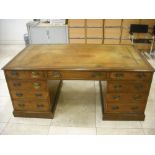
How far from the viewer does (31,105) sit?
199 cm

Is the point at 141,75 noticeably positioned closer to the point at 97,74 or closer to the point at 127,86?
the point at 127,86

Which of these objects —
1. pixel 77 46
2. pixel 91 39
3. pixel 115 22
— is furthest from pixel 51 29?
pixel 77 46

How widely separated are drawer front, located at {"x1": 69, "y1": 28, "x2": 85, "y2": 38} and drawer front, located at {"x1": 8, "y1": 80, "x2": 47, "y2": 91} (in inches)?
105

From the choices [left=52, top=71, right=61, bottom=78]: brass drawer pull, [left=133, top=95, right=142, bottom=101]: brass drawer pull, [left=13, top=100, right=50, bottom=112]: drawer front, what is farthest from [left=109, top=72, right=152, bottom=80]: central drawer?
[left=13, top=100, right=50, bottom=112]: drawer front

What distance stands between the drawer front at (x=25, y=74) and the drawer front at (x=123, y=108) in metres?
0.83

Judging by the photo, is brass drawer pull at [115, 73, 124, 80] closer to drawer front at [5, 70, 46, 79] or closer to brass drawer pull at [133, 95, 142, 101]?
brass drawer pull at [133, 95, 142, 101]

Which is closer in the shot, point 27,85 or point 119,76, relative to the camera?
point 119,76

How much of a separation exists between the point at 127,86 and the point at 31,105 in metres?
1.13

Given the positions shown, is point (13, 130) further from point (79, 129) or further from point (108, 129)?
point (108, 129)

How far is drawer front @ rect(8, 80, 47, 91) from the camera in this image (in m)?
1.84

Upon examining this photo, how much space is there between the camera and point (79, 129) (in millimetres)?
1897

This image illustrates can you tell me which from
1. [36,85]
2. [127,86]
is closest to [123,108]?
[127,86]

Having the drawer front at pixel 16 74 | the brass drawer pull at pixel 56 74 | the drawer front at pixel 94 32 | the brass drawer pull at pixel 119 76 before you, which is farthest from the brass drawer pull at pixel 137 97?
the drawer front at pixel 94 32
